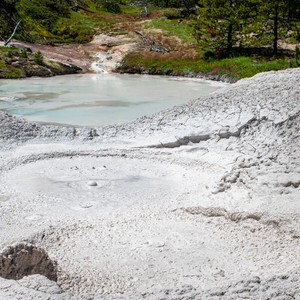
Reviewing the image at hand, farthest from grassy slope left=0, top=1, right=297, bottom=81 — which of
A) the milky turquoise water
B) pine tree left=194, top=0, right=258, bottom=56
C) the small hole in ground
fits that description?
the small hole in ground

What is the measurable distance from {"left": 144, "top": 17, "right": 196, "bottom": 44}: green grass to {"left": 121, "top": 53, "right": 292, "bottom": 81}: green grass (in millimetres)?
5892

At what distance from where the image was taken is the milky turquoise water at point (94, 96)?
2234 centimetres

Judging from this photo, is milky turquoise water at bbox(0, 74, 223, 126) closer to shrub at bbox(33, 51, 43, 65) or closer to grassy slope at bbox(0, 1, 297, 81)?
grassy slope at bbox(0, 1, 297, 81)

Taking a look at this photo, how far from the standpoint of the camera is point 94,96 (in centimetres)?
2880

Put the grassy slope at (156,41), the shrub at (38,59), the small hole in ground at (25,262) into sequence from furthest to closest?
1. the shrub at (38,59)
2. the grassy slope at (156,41)
3. the small hole in ground at (25,262)

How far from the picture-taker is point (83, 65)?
45.5 meters

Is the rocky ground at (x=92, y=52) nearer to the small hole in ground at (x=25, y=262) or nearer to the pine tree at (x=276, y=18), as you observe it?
the pine tree at (x=276, y=18)

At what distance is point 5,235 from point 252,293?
199 inches

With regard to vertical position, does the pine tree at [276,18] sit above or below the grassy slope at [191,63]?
above

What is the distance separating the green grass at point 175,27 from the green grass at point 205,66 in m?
5.89

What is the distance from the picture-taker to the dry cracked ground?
25.2 feet

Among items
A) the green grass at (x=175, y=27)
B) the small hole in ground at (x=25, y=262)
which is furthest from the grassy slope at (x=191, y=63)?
the small hole in ground at (x=25, y=262)

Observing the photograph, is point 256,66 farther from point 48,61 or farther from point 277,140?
point 277,140

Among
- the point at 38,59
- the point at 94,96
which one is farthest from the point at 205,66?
the point at 94,96
